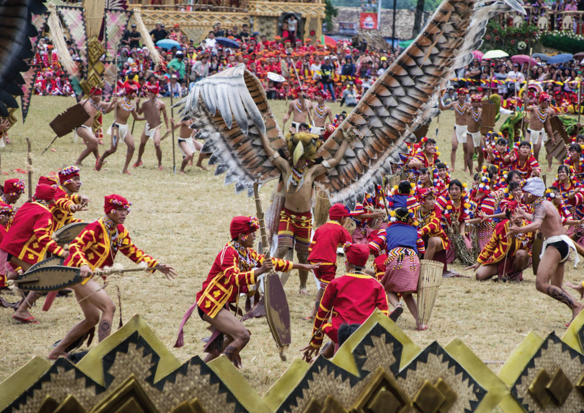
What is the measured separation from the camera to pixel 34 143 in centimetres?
1878

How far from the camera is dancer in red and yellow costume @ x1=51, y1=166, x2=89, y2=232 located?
8500 mm

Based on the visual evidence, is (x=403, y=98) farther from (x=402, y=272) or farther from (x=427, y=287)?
(x=427, y=287)

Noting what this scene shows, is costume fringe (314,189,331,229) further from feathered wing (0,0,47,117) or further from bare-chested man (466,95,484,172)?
bare-chested man (466,95,484,172)

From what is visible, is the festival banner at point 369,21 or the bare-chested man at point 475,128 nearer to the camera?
the bare-chested man at point 475,128

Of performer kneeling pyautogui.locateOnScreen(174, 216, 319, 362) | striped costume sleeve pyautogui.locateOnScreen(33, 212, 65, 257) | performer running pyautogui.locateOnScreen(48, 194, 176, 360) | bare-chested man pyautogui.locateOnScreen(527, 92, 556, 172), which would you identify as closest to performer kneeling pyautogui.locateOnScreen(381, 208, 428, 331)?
performer kneeling pyautogui.locateOnScreen(174, 216, 319, 362)

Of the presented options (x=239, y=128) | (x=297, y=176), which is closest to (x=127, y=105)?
(x=239, y=128)

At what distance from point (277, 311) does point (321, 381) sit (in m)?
1.98

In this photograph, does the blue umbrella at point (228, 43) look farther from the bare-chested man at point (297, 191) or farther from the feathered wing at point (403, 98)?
the bare-chested man at point (297, 191)

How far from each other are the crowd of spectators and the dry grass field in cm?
1120

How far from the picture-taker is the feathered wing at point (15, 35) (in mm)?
3650

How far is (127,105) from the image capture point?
641 inches

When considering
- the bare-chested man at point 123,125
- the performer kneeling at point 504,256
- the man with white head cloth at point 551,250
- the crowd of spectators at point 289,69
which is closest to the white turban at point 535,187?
the man with white head cloth at point 551,250

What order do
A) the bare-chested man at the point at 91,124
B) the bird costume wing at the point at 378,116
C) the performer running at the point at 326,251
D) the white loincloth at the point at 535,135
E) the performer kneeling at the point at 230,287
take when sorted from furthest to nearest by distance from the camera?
1. the white loincloth at the point at 535,135
2. the bare-chested man at the point at 91,124
3. the bird costume wing at the point at 378,116
4. the performer running at the point at 326,251
5. the performer kneeling at the point at 230,287

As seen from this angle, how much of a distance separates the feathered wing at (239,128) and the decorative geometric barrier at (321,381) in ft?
12.8
